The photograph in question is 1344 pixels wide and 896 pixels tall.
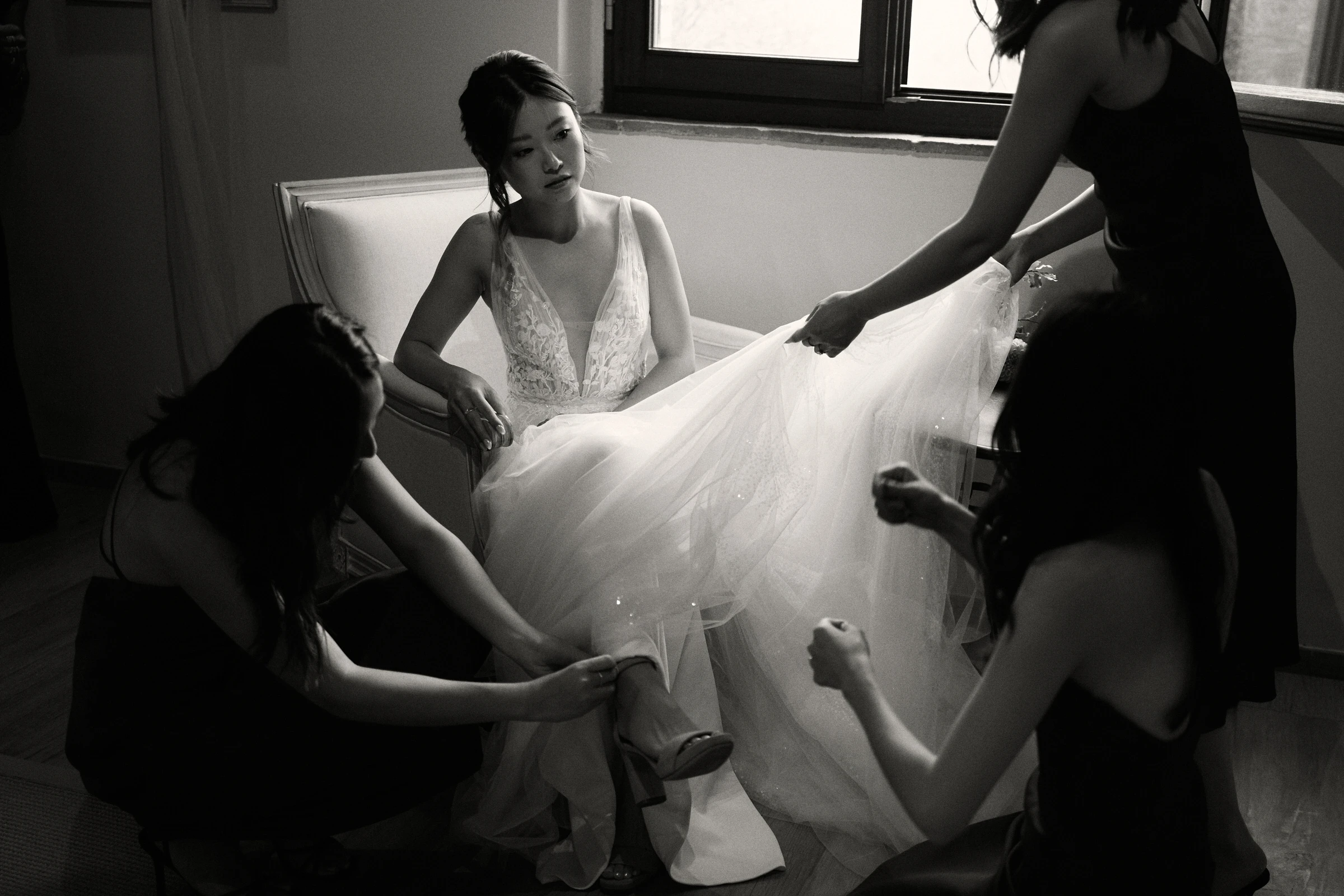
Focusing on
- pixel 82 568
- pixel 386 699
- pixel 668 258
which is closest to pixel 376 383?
pixel 386 699

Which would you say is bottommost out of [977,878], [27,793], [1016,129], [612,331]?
[27,793]

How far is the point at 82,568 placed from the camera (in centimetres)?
308

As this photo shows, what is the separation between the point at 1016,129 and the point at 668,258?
1.09 m

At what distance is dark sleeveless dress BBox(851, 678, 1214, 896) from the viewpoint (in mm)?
1189

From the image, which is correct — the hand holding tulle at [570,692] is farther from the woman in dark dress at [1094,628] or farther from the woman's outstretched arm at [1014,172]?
the woman's outstretched arm at [1014,172]

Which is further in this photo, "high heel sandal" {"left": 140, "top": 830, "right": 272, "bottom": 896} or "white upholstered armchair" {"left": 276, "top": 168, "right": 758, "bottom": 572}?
"white upholstered armchair" {"left": 276, "top": 168, "right": 758, "bottom": 572}

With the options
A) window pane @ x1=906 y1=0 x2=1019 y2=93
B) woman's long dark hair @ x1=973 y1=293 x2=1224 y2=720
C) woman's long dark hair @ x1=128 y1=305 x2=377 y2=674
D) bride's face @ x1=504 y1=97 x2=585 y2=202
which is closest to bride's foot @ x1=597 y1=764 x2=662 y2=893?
woman's long dark hair @ x1=128 y1=305 x2=377 y2=674

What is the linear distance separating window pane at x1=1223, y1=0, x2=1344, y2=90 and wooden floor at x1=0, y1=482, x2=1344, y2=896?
4.04ft

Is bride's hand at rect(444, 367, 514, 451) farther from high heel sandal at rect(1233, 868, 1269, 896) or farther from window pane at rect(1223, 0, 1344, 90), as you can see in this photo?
window pane at rect(1223, 0, 1344, 90)

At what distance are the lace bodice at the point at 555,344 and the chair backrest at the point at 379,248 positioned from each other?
0.23 meters

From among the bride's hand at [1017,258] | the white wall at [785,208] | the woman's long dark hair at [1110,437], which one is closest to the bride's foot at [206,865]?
the woman's long dark hair at [1110,437]

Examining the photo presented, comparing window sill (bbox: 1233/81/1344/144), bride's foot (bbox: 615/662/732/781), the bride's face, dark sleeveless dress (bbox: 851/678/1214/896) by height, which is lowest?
bride's foot (bbox: 615/662/732/781)

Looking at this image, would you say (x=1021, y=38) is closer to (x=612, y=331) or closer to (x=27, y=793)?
(x=612, y=331)

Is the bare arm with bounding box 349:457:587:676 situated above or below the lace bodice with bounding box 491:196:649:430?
below
